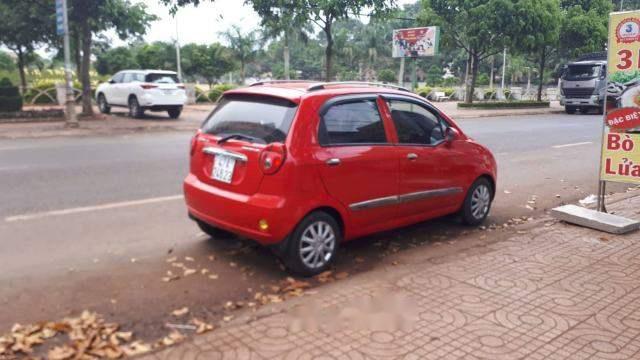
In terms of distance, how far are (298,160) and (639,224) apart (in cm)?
429

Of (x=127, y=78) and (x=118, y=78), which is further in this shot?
(x=118, y=78)

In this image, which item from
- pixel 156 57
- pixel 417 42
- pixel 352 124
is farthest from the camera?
pixel 156 57

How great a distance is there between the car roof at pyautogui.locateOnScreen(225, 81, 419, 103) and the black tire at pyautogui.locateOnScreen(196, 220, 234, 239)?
134cm

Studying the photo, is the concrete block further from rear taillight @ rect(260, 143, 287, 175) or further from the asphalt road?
rear taillight @ rect(260, 143, 287, 175)

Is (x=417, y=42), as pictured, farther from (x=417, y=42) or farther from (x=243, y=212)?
(x=243, y=212)

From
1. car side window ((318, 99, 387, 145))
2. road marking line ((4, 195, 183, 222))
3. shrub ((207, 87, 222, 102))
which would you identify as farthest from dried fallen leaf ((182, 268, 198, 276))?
shrub ((207, 87, 222, 102))

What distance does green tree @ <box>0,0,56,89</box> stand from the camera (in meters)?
19.3

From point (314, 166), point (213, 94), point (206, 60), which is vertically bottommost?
point (314, 166)

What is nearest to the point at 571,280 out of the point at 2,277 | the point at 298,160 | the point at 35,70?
the point at 298,160

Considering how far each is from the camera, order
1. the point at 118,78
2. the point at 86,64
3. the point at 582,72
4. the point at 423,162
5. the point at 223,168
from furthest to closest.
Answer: the point at 582,72, the point at 118,78, the point at 86,64, the point at 423,162, the point at 223,168

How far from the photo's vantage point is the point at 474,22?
98.7ft

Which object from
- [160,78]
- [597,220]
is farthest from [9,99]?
[597,220]

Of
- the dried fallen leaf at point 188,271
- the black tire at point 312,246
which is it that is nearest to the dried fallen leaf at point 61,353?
the dried fallen leaf at point 188,271

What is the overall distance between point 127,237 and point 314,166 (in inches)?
95.3
